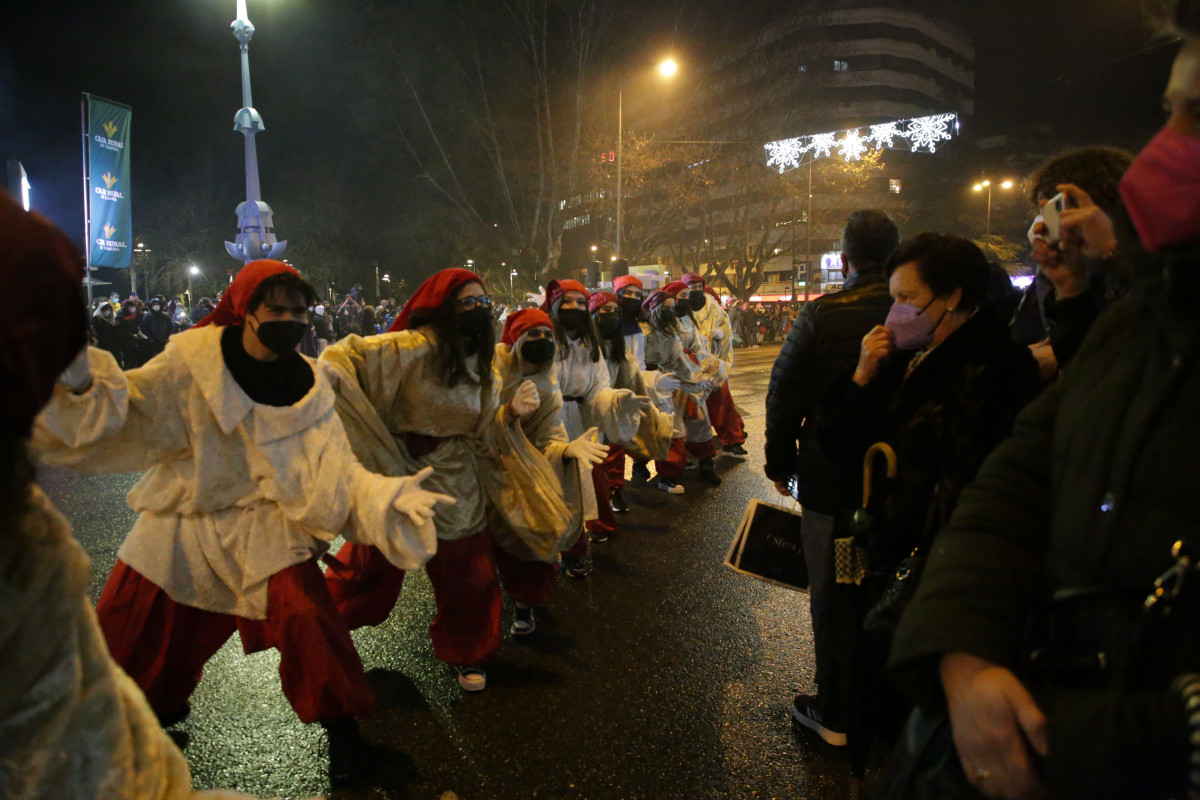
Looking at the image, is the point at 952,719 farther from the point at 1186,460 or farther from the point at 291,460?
the point at 291,460

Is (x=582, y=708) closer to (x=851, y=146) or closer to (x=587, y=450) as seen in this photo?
(x=587, y=450)

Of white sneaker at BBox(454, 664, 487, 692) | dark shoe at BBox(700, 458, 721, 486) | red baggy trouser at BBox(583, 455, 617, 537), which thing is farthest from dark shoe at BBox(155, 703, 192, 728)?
dark shoe at BBox(700, 458, 721, 486)

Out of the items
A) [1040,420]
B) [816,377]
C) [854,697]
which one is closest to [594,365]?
[816,377]

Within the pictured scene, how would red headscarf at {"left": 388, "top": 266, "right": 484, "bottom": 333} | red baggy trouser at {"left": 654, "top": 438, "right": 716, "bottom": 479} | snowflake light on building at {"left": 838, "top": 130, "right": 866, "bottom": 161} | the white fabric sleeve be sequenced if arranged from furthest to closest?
snowflake light on building at {"left": 838, "top": 130, "right": 866, "bottom": 161} < red baggy trouser at {"left": 654, "top": 438, "right": 716, "bottom": 479} < red headscarf at {"left": 388, "top": 266, "right": 484, "bottom": 333} < the white fabric sleeve

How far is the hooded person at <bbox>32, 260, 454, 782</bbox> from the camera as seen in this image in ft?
8.59

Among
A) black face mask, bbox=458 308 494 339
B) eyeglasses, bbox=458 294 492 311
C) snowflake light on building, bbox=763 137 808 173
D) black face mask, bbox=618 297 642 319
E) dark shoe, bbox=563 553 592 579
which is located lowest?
dark shoe, bbox=563 553 592 579

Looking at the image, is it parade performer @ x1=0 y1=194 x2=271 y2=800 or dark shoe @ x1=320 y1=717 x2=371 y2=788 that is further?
dark shoe @ x1=320 y1=717 x2=371 y2=788

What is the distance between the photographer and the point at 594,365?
17.6 feet

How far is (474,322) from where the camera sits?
373 centimetres

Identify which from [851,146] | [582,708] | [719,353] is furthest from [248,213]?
[851,146]

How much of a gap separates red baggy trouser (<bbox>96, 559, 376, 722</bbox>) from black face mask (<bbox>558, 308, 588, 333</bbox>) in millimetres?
2764

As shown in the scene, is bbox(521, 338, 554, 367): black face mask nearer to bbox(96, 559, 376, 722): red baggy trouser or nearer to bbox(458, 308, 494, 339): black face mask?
bbox(458, 308, 494, 339): black face mask

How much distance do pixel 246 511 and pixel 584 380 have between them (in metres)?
2.85

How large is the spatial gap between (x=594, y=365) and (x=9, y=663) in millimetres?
4475
